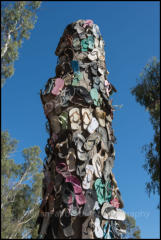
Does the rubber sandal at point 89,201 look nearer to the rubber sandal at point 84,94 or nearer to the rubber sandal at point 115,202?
the rubber sandal at point 115,202

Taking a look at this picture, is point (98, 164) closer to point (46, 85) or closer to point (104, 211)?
point (104, 211)

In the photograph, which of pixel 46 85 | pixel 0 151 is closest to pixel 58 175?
pixel 46 85

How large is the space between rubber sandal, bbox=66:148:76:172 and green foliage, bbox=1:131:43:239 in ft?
20.8

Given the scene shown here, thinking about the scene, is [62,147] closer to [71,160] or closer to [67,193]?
[71,160]

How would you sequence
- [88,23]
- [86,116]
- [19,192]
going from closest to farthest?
1. [86,116]
2. [88,23]
3. [19,192]

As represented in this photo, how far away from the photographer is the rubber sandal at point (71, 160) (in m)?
2.05

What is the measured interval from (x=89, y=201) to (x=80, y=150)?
1.39ft

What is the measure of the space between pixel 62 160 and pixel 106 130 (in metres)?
0.54

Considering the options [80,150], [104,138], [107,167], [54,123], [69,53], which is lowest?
[107,167]

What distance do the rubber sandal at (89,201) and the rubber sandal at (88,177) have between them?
4 centimetres

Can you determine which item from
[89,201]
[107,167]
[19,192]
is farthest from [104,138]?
[19,192]

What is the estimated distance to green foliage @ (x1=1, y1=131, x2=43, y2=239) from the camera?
8055 mm

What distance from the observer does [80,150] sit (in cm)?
211

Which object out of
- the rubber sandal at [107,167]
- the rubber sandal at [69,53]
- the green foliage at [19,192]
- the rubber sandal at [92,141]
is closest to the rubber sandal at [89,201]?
the rubber sandal at [107,167]
